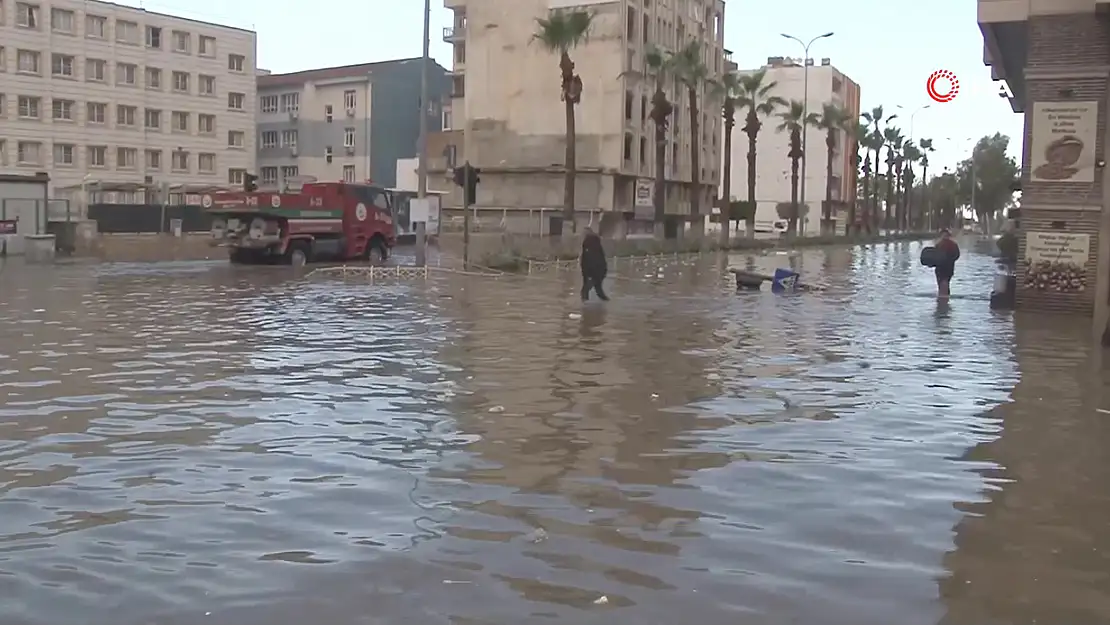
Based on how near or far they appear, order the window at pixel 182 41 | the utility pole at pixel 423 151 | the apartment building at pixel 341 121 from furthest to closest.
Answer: the apartment building at pixel 341 121, the window at pixel 182 41, the utility pole at pixel 423 151

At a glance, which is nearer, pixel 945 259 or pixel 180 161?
pixel 945 259

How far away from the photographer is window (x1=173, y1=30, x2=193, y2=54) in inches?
2916

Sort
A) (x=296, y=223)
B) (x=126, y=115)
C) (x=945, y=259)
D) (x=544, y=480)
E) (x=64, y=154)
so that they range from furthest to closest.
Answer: (x=126, y=115) → (x=64, y=154) → (x=296, y=223) → (x=945, y=259) → (x=544, y=480)

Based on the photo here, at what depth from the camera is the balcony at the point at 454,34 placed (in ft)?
273

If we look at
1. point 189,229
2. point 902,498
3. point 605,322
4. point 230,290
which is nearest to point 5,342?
point 605,322

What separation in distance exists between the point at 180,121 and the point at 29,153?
413 inches

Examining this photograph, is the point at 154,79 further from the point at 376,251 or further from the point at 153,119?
the point at 376,251

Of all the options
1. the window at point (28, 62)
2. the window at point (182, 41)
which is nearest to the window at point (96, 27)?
the window at point (28, 62)

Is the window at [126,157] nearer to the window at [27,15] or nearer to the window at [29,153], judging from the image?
the window at [29,153]

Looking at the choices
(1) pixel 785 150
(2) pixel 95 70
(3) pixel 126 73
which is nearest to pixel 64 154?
(2) pixel 95 70

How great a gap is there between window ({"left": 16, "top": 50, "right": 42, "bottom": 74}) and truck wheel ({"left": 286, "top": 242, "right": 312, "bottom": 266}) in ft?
126

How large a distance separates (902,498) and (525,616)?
325cm

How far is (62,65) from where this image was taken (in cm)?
6831

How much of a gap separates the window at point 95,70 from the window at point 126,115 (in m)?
1.92
